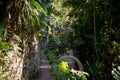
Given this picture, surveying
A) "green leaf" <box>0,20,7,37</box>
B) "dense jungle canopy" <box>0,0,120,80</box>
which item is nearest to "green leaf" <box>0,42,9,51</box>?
"dense jungle canopy" <box>0,0,120,80</box>

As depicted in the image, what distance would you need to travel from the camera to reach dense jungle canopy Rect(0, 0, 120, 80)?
20.1ft

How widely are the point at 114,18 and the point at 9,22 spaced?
277 inches

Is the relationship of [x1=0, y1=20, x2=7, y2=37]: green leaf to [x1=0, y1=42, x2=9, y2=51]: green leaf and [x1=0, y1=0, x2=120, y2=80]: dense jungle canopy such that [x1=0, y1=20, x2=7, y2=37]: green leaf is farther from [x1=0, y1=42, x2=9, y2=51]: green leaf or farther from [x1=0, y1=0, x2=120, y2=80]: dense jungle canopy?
[x1=0, y1=42, x2=9, y2=51]: green leaf

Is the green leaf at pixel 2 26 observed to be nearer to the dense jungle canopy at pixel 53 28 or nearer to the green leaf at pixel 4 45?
the dense jungle canopy at pixel 53 28

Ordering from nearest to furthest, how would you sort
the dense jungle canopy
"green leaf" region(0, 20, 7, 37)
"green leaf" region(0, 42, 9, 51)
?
"green leaf" region(0, 42, 9, 51), "green leaf" region(0, 20, 7, 37), the dense jungle canopy

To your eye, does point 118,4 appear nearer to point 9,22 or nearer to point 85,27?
point 85,27

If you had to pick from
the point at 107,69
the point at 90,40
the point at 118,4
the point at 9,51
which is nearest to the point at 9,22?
the point at 9,51

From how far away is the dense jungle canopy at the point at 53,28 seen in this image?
241 inches

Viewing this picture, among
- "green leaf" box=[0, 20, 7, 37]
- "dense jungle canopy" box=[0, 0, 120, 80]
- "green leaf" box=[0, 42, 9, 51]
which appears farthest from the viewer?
"dense jungle canopy" box=[0, 0, 120, 80]

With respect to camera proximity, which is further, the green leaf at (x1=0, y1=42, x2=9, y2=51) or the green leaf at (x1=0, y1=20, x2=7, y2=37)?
the green leaf at (x1=0, y1=20, x2=7, y2=37)

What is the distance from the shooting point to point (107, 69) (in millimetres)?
11531

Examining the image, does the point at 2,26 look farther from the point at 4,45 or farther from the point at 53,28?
the point at 53,28

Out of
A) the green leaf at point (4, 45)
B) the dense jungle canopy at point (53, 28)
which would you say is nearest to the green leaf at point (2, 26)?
the dense jungle canopy at point (53, 28)

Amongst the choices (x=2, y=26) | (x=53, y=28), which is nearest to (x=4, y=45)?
(x=2, y=26)
